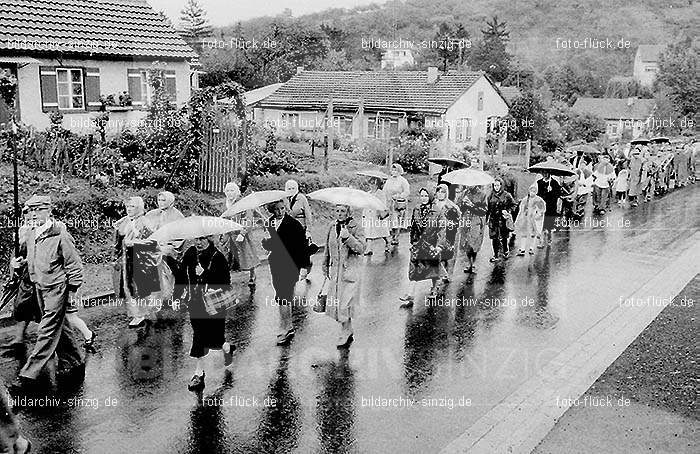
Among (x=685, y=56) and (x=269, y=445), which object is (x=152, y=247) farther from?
(x=685, y=56)

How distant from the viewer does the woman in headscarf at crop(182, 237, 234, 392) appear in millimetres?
7637

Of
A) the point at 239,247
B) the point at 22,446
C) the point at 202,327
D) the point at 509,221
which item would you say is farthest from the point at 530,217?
the point at 22,446

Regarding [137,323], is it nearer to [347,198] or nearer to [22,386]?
[22,386]

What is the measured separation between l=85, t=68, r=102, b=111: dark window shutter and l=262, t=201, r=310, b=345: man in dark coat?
1421 cm

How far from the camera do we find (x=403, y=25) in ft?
387

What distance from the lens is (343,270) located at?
28.9 feet

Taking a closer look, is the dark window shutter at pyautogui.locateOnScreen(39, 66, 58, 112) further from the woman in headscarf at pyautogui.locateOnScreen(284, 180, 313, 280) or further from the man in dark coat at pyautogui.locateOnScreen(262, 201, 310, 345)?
the man in dark coat at pyautogui.locateOnScreen(262, 201, 310, 345)

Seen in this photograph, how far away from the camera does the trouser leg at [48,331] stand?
7484 millimetres

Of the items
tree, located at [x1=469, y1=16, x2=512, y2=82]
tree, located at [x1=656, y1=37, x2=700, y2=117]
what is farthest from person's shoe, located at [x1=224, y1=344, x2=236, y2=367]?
tree, located at [x1=469, y1=16, x2=512, y2=82]

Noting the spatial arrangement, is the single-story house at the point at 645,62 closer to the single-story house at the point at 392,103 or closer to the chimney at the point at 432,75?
the single-story house at the point at 392,103

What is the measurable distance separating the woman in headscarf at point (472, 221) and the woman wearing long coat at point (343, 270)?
4.20 metres

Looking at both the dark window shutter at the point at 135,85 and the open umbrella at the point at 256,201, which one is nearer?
the open umbrella at the point at 256,201

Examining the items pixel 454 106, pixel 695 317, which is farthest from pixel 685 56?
pixel 695 317

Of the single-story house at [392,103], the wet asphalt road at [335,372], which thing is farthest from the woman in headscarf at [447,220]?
the single-story house at [392,103]
